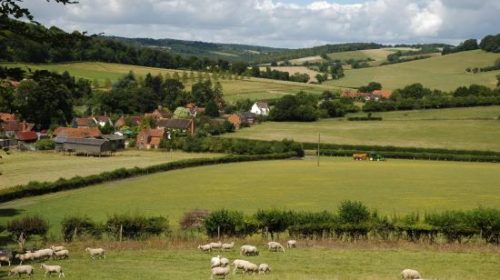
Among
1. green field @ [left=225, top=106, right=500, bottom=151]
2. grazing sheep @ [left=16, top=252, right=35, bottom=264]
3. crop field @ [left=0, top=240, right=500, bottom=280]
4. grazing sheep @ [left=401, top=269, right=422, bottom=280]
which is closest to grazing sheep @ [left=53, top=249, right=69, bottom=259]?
crop field @ [left=0, top=240, right=500, bottom=280]

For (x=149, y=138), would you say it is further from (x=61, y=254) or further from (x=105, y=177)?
(x=61, y=254)

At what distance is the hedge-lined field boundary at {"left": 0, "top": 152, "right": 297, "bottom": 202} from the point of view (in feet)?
200

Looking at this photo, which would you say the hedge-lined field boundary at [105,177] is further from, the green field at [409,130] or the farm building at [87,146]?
the farm building at [87,146]

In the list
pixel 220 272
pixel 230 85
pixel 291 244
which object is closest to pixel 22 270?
pixel 220 272

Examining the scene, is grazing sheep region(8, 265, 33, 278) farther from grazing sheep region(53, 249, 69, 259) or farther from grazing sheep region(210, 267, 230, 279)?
grazing sheep region(210, 267, 230, 279)

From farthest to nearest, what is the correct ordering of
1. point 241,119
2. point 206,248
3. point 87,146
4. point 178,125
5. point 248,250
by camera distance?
point 241,119 < point 178,125 < point 87,146 < point 206,248 < point 248,250

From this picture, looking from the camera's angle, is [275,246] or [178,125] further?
[178,125]

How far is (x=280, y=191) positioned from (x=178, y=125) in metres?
72.5

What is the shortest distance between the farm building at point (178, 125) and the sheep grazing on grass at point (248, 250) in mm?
99513

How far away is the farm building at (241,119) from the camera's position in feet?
456

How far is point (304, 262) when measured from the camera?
29.5 meters

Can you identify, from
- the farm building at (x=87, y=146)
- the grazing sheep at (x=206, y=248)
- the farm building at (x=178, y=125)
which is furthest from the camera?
the farm building at (x=178, y=125)

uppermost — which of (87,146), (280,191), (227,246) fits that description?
(227,246)

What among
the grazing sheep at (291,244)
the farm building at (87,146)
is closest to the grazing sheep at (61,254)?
the grazing sheep at (291,244)
